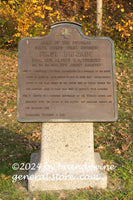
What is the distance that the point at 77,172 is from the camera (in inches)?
128

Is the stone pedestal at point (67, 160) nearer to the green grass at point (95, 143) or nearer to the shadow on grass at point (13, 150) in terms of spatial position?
the green grass at point (95, 143)

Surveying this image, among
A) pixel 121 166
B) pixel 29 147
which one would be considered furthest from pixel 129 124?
pixel 29 147

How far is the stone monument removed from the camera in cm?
316

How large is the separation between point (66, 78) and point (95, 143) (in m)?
2.06

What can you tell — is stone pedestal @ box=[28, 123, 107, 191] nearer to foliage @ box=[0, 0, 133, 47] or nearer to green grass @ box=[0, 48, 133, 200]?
green grass @ box=[0, 48, 133, 200]

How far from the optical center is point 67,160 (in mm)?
3297

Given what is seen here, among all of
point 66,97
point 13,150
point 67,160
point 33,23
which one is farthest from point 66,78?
point 33,23

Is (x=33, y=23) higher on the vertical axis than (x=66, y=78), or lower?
higher

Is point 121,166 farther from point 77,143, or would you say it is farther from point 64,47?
point 64,47

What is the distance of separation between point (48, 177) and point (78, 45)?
1.84 meters

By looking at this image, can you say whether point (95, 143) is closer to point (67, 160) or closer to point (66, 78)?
point (67, 160)

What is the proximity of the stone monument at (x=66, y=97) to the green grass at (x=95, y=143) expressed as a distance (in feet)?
0.52

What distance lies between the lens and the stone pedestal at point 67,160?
3.23 metres

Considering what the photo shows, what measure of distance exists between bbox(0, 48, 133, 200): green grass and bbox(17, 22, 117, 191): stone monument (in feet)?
0.52
